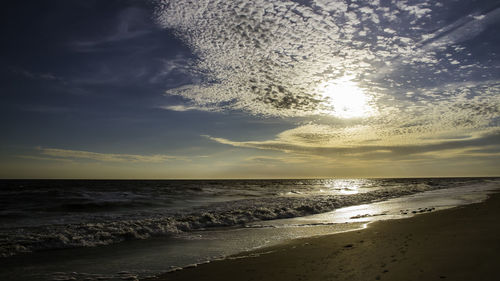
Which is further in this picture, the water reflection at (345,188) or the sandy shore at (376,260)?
the water reflection at (345,188)

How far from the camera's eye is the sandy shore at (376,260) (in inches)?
211

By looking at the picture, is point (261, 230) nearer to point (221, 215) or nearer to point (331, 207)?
point (221, 215)

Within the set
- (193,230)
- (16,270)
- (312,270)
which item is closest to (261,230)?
(193,230)

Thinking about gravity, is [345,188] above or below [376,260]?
below

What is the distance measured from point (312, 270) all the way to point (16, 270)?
7164mm

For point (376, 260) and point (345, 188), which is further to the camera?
point (345, 188)

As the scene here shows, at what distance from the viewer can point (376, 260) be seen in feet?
20.7

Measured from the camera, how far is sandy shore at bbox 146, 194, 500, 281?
536cm

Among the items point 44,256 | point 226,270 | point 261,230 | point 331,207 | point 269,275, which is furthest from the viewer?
point 331,207

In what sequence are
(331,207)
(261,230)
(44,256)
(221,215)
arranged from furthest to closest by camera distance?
(331,207) → (221,215) → (261,230) → (44,256)

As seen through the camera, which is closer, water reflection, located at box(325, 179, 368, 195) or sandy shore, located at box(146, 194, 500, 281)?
sandy shore, located at box(146, 194, 500, 281)

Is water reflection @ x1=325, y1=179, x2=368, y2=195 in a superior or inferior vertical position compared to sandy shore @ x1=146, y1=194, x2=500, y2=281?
inferior

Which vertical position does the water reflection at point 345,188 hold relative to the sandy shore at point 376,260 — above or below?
below

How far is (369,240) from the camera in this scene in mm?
8586
